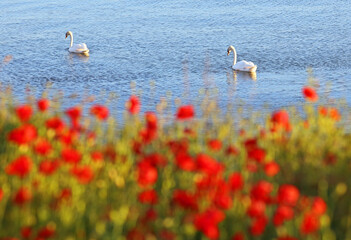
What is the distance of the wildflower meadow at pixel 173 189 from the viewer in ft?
15.2

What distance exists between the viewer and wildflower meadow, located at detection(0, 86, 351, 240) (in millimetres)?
4637

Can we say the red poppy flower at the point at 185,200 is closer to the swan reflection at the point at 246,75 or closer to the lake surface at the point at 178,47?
the lake surface at the point at 178,47

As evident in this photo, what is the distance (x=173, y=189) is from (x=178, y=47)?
48.4 ft

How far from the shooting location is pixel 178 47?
66.7 feet

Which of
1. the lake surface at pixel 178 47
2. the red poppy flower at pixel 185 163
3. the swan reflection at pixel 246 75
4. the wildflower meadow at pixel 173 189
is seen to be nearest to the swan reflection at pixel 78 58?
the lake surface at pixel 178 47

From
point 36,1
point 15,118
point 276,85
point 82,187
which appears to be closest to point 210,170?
point 82,187

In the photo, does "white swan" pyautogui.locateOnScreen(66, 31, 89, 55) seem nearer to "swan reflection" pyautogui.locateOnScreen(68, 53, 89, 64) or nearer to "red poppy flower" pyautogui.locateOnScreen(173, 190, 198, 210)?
"swan reflection" pyautogui.locateOnScreen(68, 53, 89, 64)

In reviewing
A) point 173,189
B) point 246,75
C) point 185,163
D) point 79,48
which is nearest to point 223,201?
point 185,163

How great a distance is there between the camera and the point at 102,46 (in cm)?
2111

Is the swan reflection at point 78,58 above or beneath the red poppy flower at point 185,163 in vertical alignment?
beneath

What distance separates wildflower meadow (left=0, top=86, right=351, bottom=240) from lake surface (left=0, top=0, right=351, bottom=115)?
6.81m

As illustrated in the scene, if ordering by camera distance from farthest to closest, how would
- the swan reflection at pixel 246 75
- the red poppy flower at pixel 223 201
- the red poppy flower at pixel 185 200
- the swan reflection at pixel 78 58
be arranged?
the swan reflection at pixel 78 58, the swan reflection at pixel 246 75, the red poppy flower at pixel 185 200, the red poppy flower at pixel 223 201

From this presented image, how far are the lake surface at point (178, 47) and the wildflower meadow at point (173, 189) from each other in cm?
681

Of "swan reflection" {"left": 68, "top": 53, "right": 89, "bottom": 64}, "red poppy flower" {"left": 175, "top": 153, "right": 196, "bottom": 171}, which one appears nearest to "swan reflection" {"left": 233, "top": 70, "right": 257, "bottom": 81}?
"swan reflection" {"left": 68, "top": 53, "right": 89, "bottom": 64}
